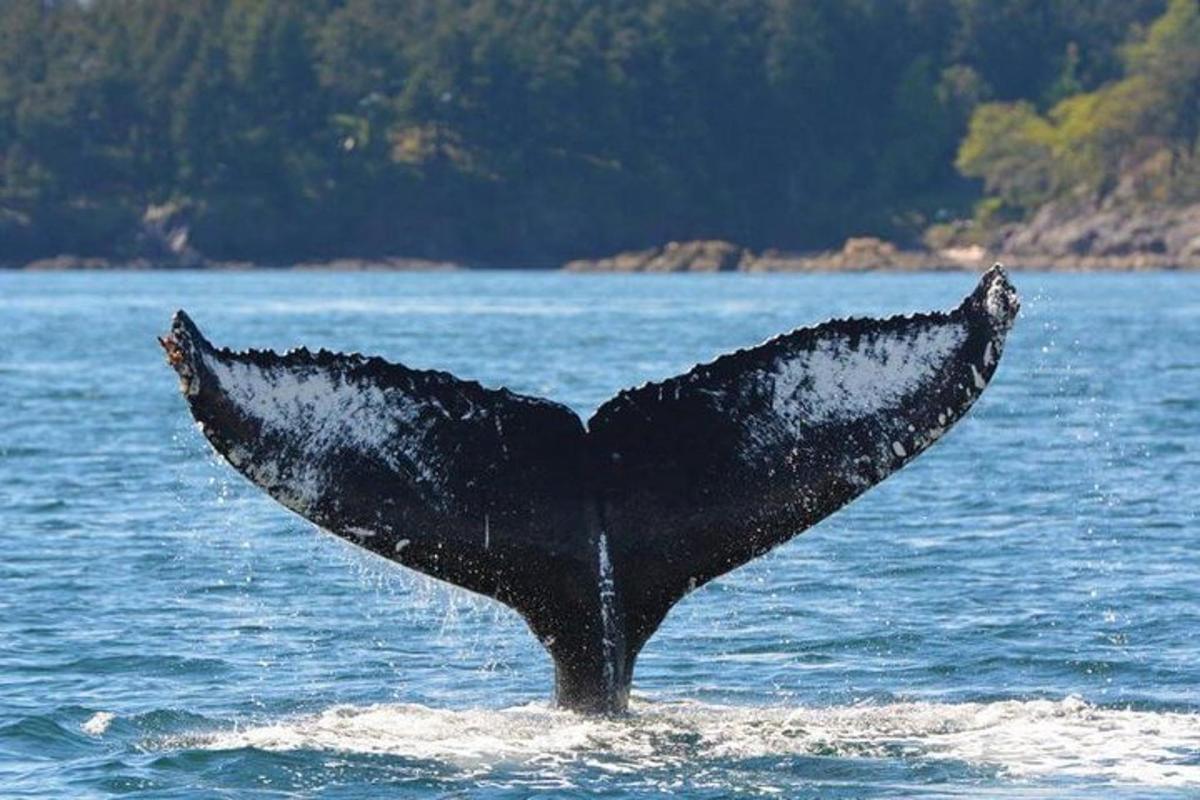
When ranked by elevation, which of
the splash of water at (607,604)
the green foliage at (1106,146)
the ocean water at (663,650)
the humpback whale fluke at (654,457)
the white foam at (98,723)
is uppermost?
the green foliage at (1106,146)

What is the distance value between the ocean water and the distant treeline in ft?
286

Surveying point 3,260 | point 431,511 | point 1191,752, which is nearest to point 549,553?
point 431,511

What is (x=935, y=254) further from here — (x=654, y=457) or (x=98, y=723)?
(x=654, y=457)

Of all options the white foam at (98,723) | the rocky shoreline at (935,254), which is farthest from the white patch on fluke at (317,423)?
the rocky shoreline at (935,254)

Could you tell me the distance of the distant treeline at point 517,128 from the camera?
11031 centimetres

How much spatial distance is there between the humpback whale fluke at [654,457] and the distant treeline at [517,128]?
9876 cm

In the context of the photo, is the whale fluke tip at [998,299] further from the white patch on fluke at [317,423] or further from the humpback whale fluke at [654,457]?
the white patch on fluke at [317,423]

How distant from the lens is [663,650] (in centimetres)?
1130

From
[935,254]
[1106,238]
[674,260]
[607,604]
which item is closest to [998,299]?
[607,604]

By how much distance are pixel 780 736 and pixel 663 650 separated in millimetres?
2245

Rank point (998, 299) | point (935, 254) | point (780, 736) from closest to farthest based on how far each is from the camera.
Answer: point (998, 299) → point (780, 736) → point (935, 254)

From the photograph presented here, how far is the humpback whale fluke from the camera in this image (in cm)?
782

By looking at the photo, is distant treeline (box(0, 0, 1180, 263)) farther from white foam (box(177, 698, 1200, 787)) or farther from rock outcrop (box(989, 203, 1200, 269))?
white foam (box(177, 698, 1200, 787))

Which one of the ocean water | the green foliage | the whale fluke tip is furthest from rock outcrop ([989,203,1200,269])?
the whale fluke tip
